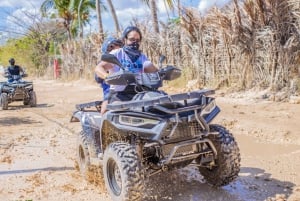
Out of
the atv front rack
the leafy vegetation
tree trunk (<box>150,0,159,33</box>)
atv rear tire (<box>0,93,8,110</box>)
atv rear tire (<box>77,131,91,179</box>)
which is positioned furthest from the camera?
tree trunk (<box>150,0,159,33</box>)

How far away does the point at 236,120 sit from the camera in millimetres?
7809

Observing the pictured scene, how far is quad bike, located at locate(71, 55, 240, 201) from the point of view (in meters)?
3.52

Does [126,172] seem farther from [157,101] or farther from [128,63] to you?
[128,63]

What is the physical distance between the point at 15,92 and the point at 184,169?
28.5 ft

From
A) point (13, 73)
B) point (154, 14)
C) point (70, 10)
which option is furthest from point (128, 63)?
point (70, 10)

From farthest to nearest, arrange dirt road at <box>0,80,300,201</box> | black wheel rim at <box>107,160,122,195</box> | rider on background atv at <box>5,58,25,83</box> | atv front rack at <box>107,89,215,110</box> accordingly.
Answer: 1. rider on background atv at <box>5,58,25,83</box>
2. dirt road at <box>0,80,300,201</box>
3. black wheel rim at <box>107,160,122,195</box>
4. atv front rack at <box>107,89,215,110</box>

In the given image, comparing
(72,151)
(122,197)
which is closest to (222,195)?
(122,197)

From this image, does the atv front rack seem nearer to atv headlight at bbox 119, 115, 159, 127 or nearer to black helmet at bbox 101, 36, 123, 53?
atv headlight at bbox 119, 115, 159, 127

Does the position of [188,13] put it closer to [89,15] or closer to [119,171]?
[119,171]

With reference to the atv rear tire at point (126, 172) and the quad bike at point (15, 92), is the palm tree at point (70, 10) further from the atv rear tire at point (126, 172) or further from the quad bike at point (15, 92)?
the atv rear tire at point (126, 172)

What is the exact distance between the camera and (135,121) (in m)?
3.57

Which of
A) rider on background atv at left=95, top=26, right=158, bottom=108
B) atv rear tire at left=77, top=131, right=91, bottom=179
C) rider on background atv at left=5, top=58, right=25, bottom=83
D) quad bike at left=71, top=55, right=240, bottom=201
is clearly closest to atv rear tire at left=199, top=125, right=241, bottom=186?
quad bike at left=71, top=55, right=240, bottom=201

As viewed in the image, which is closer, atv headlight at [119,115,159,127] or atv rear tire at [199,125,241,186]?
atv headlight at [119,115,159,127]

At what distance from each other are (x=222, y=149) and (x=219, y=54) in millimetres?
8302
